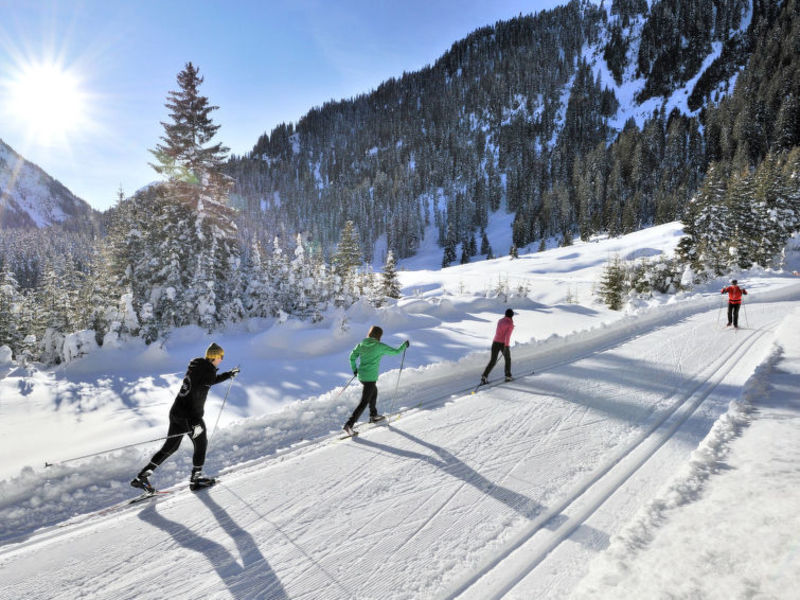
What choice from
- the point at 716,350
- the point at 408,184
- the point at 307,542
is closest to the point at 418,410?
the point at 307,542

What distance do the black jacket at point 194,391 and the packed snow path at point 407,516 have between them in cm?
88

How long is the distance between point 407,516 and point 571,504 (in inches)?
66.5

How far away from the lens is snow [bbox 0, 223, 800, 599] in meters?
2.90

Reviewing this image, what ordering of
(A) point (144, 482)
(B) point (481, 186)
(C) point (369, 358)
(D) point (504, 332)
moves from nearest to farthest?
(A) point (144, 482)
(C) point (369, 358)
(D) point (504, 332)
(B) point (481, 186)

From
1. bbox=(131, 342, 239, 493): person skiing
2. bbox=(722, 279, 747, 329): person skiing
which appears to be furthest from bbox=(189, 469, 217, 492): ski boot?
bbox=(722, 279, 747, 329): person skiing

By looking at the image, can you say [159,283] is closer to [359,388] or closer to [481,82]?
[359,388]

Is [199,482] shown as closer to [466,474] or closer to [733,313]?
[466,474]

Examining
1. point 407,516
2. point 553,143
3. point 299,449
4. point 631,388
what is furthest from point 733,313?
point 553,143

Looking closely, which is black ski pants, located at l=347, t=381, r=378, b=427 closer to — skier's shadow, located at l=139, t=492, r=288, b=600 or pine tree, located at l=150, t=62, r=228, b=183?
skier's shadow, located at l=139, t=492, r=288, b=600

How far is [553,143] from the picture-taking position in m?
130

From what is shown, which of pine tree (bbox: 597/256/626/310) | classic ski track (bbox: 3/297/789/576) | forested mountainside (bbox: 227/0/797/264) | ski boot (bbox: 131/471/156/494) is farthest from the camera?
forested mountainside (bbox: 227/0/797/264)

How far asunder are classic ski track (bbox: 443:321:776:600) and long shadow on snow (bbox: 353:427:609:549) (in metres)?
0.08

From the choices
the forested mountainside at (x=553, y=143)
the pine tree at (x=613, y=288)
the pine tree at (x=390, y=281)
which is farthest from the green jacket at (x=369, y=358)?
the forested mountainside at (x=553, y=143)

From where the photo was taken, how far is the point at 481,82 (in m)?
174
